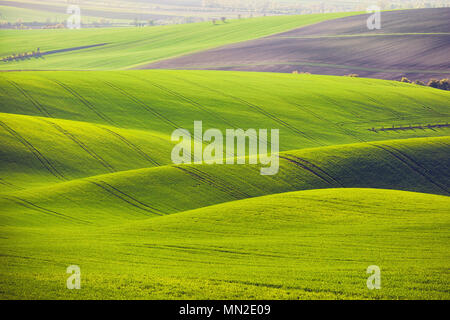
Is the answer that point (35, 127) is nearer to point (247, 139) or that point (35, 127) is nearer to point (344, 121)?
point (247, 139)

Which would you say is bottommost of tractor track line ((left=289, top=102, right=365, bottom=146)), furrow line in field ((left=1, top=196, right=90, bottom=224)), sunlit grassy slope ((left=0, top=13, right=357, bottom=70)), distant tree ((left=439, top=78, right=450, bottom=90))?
furrow line in field ((left=1, top=196, right=90, bottom=224))

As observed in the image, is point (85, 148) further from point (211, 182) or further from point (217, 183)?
point (217, 183)

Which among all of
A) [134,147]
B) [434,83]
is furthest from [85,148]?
[434,83]

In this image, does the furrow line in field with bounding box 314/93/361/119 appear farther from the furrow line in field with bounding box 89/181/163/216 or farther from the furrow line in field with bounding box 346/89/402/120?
the furrow line in field with bounding box 89/181/163/216

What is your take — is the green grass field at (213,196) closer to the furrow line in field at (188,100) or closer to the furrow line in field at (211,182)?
the furrow line in field at (211,182)

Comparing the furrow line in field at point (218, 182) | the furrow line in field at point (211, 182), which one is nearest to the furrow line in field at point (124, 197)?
the furrow line in field at point (211, 182)

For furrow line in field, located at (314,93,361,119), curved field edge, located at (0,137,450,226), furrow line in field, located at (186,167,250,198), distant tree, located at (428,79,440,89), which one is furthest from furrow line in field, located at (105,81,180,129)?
distant tree, located at (428,79,440,89)
